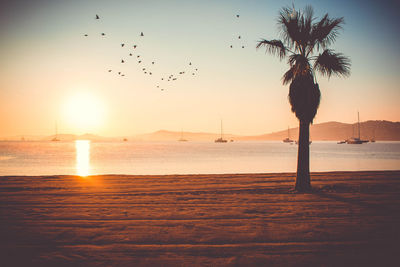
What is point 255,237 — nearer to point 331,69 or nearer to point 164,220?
point 164,220

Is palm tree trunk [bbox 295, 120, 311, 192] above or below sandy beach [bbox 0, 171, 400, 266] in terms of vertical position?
above

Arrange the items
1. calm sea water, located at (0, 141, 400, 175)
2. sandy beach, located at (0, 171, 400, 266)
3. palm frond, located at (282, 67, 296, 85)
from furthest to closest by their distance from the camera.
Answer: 1. calm sea water, located at (0, 141, 400, 175)
2. palm frond, located at (282, 67, 296, 85)
3. sandy beach, located at (0, 171, 400, 266)

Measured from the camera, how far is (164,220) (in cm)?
685

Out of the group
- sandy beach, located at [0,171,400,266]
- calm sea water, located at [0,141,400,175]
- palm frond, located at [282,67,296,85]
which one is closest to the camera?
sandy beach, located at [0,171,400,266]

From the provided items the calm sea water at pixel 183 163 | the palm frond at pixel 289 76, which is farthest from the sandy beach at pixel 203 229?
the calm sea water at pixel 183 163

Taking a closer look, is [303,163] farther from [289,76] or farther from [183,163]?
[183,163]

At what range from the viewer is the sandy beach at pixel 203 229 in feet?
15.0

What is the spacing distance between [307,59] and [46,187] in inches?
534

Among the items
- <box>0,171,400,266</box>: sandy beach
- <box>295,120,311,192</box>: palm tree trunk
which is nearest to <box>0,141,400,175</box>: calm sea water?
<box>295,120,311,192</box>: palm tree trunk

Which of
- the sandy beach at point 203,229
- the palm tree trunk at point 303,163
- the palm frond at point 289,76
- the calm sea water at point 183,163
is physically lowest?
the calm sea water at point 183,163

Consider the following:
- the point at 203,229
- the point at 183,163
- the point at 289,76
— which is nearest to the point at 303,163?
the point at 289,76

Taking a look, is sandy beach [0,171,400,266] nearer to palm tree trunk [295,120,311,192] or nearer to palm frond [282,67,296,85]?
palm tree trunk [295,120,311,192]

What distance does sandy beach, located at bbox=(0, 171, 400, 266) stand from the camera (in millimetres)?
4566

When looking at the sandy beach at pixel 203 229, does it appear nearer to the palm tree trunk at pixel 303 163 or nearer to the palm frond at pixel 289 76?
the palm tree trunk at pixel 303 163
